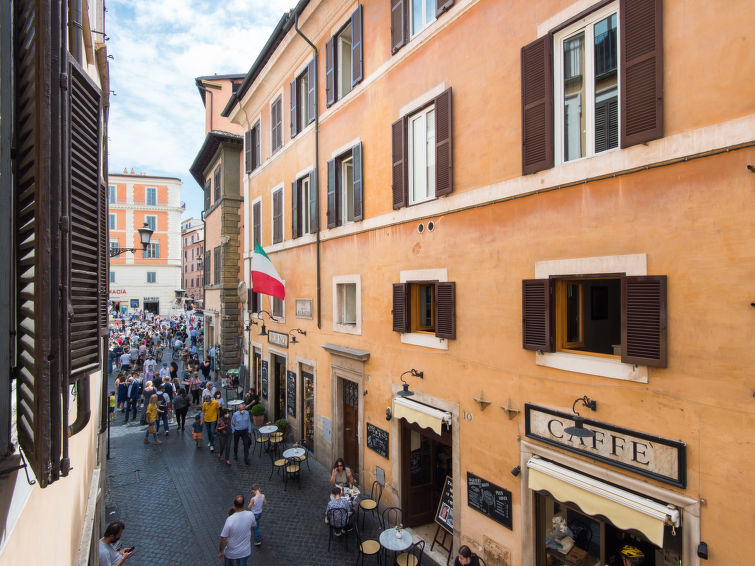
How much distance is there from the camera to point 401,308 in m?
8.88

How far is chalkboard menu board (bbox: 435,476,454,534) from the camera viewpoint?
8023 millimetres

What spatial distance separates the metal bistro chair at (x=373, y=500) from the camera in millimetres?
9062

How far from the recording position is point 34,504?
298cm

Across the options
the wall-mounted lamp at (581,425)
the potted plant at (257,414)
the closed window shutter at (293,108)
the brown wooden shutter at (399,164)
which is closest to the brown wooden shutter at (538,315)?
the wall-mounted lamp at (581,425)

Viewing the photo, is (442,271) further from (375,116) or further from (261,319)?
(261,319)

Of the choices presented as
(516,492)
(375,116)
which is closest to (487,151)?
(375,116)

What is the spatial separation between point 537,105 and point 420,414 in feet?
18.2

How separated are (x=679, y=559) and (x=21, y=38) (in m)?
7.27

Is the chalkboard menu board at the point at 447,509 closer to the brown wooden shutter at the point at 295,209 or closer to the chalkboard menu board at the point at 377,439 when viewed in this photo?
the chalkboard menu board at the point at 377,439

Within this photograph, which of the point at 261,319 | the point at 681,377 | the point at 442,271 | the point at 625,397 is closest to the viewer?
the point at 681,377

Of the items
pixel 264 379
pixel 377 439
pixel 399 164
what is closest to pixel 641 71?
pixel 399 164

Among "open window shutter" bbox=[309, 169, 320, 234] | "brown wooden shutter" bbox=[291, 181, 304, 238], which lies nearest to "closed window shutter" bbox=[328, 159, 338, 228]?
"open window shutter" bbox=[309, 169, 320, 234]

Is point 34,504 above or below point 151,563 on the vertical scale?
above

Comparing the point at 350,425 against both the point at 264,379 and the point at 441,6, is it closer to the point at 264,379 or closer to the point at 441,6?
the point at 264,379
